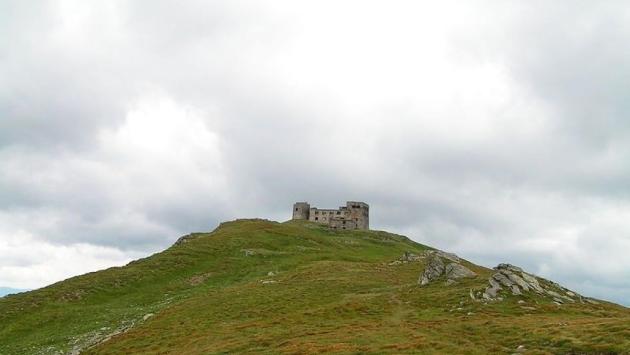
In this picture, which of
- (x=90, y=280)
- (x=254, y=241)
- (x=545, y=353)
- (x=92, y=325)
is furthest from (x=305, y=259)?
(x=545, y=353)

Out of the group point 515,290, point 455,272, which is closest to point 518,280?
point 515,290

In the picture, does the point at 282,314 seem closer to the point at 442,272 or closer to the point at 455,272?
the point at 442,272

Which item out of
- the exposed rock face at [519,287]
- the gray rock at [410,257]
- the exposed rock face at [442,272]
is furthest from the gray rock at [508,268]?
the gray rock at [410,257]

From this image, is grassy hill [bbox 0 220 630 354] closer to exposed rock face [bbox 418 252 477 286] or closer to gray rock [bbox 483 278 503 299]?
gray rock [bbox 483 278 503 299]

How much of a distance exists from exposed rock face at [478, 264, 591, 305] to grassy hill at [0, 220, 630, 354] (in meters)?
1.29

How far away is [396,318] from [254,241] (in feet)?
235

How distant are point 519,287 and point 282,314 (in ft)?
88.7

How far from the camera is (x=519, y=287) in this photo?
57844 millimetres

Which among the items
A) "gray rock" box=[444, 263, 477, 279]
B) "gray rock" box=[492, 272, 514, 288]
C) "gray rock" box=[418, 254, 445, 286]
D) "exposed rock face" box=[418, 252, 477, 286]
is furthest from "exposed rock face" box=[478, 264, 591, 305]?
"gray rock" box=[418, 254, 445, 286]

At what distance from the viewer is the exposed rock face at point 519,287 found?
185 feet

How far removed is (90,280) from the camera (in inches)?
3371

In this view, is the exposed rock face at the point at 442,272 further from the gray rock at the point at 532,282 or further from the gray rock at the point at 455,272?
the gray rock at the point at 532,282

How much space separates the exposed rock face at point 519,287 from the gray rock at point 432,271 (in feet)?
29.2

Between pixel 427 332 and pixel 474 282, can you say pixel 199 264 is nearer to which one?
pixel 474 282
